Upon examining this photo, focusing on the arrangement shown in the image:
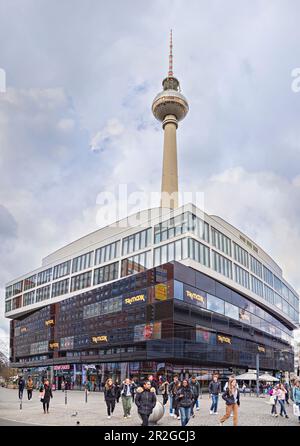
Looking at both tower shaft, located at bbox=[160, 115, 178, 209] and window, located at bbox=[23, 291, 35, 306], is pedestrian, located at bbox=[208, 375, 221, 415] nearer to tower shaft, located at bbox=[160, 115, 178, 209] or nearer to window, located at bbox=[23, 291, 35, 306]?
tower shaft, located at bbox=[160, 115, 178, 209]

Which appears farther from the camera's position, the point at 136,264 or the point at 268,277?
the point at 268,277

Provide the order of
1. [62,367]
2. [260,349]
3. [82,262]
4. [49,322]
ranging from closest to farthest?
1. [62,367]
2. [260,349]
3. [82,262]
4. [49,322]

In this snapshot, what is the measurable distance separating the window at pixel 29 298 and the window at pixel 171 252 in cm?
3933

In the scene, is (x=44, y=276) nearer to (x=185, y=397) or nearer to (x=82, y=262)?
(x=82, y=262)

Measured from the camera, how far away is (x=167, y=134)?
100 metres

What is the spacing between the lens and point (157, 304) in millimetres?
51719

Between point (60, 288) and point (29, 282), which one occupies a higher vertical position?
point (29, 282)

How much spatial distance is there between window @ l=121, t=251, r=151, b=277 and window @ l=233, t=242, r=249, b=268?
1524 cm

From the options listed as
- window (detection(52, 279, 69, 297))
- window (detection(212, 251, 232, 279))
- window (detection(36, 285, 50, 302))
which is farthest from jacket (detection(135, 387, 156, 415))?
window (detection(36, 285, 50, 302))

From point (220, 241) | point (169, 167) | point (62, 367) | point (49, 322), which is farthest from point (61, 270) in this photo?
point (169, 167)

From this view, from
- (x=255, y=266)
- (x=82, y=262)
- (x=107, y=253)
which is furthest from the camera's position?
(x=255, y=266)

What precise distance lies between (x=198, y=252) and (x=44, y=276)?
39.3 meters

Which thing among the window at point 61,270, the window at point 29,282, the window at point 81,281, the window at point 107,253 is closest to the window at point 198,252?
the window at point 107,253

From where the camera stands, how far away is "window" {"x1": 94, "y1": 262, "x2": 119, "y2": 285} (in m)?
65.8
